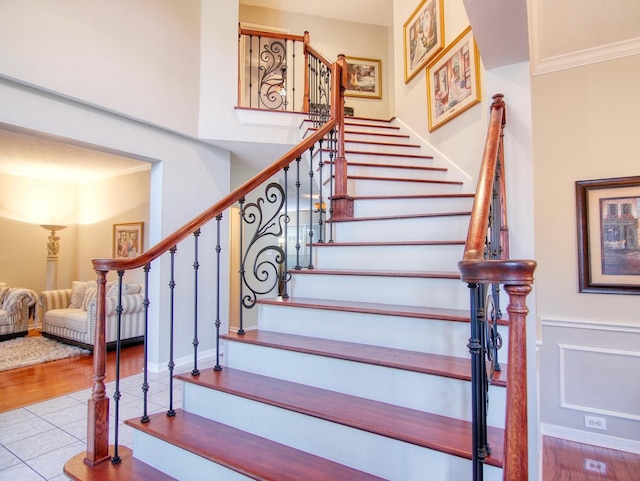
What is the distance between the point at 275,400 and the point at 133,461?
799mm

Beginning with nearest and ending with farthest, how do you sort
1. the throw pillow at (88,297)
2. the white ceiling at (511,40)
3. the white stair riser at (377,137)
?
the white ceiling at (511,40) → the white stair riser at (377,137) → the throw pillow at (88,297)

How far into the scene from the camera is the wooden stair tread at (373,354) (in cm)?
143

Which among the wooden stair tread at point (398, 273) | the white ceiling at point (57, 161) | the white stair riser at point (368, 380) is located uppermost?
the white ceiling at point (57, 161)

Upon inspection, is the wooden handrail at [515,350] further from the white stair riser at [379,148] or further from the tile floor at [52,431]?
the white stair riser at [379,148]

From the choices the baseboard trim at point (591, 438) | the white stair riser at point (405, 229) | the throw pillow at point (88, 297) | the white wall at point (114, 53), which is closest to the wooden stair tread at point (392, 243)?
the white stair riser at point (405, 229)

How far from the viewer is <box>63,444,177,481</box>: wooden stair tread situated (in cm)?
156

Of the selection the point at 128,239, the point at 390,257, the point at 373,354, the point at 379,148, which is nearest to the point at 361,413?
the point at 373,354

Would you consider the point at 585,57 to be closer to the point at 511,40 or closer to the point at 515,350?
the point at 511,40

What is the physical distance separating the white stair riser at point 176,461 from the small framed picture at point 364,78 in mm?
6315

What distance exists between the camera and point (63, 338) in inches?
198

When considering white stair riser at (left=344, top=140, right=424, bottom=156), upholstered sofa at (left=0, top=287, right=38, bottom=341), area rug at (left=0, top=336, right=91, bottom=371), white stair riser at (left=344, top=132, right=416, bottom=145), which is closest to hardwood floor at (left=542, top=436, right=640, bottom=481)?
white stair riser at (left=344, top=140, right=424, bottom=156)

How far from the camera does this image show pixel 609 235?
9.00 ft

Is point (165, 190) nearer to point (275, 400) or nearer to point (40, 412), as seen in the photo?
point (40, 412)

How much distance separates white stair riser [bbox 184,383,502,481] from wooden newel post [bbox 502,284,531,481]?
0.43 metres
